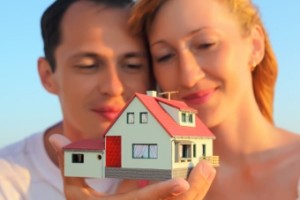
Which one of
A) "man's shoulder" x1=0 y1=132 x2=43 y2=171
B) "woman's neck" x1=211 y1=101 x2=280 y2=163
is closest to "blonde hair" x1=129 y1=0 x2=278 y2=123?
"woman's neck" x1=211 y1=101 x2=280 y2=163

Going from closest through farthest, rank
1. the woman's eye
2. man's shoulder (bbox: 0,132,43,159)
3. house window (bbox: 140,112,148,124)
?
house window (bbox: 140,112,148,124) < the woman's eye < man's shoulder (bbox: 0,132,43,159)

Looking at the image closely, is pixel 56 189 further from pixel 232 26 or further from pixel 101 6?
pixel 232 26

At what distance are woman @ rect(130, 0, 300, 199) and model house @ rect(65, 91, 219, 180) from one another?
0.39 m

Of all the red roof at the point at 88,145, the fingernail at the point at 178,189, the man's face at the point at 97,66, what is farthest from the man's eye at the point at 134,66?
the fingernail at the point at 178,189

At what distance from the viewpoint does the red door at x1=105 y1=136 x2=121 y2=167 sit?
228cm

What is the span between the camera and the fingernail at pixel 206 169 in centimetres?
226

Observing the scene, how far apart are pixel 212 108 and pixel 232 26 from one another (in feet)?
1.57

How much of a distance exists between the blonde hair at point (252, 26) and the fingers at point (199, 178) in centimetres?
97

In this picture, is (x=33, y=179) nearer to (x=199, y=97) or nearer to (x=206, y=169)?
(x=199, y=97)

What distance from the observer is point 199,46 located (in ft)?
8.91

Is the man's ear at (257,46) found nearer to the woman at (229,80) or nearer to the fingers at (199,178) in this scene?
the woman at (229,80)

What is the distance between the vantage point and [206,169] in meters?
2.26

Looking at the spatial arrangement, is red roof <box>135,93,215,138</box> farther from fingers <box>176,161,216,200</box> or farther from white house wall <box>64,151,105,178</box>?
white house wall <box>64,151,105,178</box>

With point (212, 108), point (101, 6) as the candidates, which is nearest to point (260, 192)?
point (212, 108)
